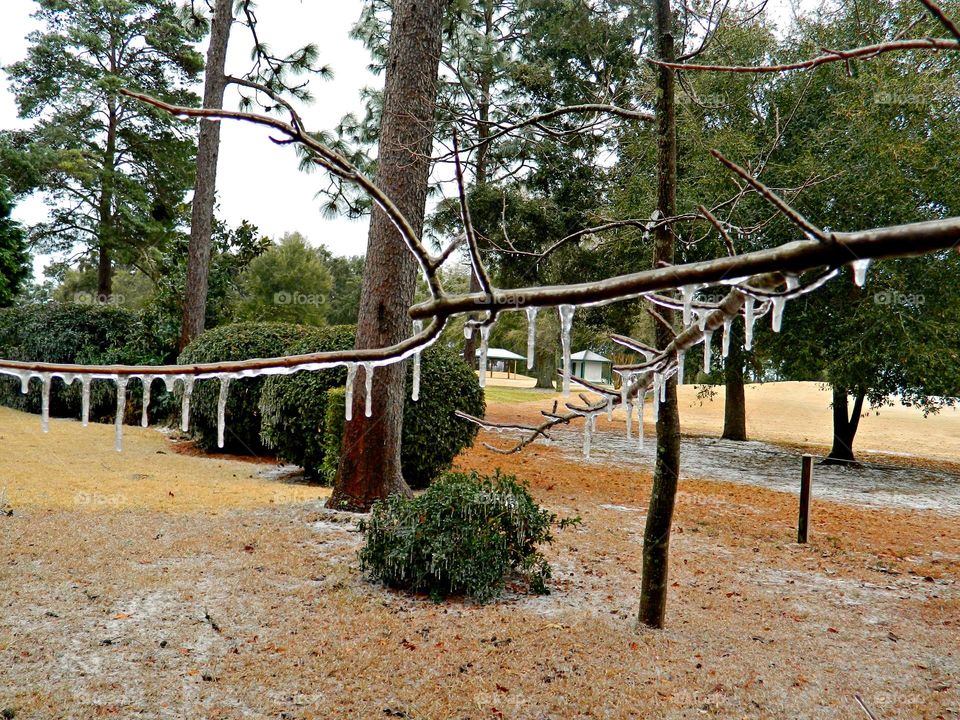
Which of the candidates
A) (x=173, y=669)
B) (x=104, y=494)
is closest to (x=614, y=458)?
(x=104, y=494)

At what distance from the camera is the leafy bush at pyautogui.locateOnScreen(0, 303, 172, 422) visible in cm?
1280

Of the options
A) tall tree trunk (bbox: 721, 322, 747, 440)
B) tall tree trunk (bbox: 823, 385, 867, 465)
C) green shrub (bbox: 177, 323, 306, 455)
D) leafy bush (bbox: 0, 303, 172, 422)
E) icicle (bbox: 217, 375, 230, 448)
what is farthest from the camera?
tall tree trunk (bbox: 721, 322, 747, 440)

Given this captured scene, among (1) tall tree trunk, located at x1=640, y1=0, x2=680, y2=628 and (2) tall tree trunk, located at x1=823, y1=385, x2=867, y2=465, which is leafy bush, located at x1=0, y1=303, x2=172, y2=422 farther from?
(2) tall tree trunk, located at x1=823, y1=385, x2=867, y2=465

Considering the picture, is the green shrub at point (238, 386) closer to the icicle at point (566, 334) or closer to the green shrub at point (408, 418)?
the green shrub at point (408, 418)

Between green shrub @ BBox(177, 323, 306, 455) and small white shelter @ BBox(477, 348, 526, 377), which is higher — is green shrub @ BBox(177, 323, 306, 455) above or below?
below

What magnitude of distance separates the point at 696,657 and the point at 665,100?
2979 mm

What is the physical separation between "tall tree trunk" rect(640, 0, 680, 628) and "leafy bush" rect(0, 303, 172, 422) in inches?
431

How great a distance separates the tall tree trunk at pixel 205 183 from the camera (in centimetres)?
1174

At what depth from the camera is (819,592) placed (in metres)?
4.75

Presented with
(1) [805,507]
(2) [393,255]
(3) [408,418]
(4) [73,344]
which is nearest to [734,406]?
(1) [805,507]

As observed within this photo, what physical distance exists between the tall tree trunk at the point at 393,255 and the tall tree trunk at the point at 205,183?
7.15 meters

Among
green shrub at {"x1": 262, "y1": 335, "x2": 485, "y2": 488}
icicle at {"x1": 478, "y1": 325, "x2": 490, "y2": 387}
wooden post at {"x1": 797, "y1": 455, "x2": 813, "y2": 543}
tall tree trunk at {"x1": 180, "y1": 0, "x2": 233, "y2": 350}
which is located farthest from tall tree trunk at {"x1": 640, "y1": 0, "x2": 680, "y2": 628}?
tall tree trunk at {"x1": 180, "y1": 0, "x2": 233, "y2": 350}

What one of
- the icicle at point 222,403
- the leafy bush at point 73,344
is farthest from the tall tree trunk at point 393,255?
the leafy bush at point 73,344

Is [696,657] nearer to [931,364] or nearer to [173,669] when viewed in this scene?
[173,669]
